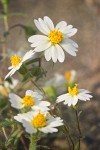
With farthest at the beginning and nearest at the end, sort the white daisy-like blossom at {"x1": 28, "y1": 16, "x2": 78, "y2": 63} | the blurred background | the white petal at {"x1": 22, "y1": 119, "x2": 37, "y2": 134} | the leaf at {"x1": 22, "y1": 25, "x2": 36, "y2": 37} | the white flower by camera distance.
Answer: the blurred background → the white flower → the leaf at {"x1": 22, "y1": 25, "x2": 36, "y2": 37} → the white daisy-like blossom at {"x1": 28, "y1": 16, "x2": 78, "y2": 63} → the white petal at {"x1": 22, "y1": 119, "x2": 37, "y2": 134}

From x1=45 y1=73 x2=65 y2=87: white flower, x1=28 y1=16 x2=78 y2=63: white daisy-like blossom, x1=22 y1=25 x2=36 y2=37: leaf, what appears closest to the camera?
x1=28 y1=16 x2=78 y2=63: white daisy-like blossom

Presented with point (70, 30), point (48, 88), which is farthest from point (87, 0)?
point (70, 30)

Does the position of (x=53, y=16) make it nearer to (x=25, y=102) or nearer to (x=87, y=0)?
(x=87, y=0)

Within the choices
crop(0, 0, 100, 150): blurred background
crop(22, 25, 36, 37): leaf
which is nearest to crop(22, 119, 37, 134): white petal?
crop(22, 25, 36, 37): leaf

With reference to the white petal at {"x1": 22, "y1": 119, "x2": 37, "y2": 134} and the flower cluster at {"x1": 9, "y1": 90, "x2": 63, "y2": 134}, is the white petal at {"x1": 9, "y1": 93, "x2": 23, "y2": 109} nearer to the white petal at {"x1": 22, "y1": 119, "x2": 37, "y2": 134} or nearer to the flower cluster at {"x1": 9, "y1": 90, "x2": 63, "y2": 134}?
the flower cluster at {"x1": 9, "y1": 90, "x2": 63, "y2": 134}

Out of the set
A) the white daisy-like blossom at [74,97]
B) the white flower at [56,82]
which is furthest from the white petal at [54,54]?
the white flower at [56,82]

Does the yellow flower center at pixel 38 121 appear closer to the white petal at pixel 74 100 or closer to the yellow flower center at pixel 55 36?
the white petal at pixel 74 100

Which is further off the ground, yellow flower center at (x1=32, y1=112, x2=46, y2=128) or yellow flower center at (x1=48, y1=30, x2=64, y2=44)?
yellow flower center at (x1=48, y1=30, x2=64, y2=44)
